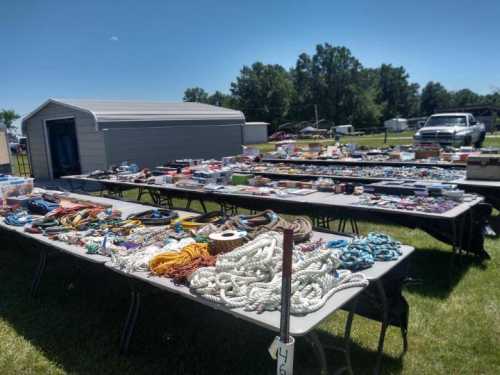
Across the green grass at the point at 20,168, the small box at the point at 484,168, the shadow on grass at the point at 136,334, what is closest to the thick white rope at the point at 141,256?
the shadow on grass at the point at 136,334

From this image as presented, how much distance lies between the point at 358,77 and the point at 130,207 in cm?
5696

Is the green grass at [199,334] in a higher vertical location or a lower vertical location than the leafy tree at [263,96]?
lower

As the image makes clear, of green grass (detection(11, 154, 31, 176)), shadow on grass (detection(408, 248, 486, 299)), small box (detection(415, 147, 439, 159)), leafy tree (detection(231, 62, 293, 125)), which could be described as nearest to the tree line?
leafy tree (detection(231, 62, 293, 125))

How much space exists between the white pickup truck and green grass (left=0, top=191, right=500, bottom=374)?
12.1m

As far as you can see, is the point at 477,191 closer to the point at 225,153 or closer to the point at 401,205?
the point at 401,205

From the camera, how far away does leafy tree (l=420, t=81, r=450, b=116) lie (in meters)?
79.3

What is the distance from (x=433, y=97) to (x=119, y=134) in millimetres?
80766

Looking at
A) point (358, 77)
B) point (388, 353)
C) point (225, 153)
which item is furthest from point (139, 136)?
point (358, 77)

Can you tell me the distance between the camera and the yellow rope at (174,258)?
260 centimetres

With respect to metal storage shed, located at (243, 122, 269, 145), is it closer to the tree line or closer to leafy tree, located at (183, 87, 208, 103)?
the tree line

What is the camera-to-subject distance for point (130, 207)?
4.92m

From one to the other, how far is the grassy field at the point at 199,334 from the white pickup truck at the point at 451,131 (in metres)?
12.1

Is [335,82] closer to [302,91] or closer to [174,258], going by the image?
[302,91]

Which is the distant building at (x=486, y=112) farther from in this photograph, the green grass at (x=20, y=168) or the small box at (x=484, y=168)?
the green grass at (x=20, y=168)
